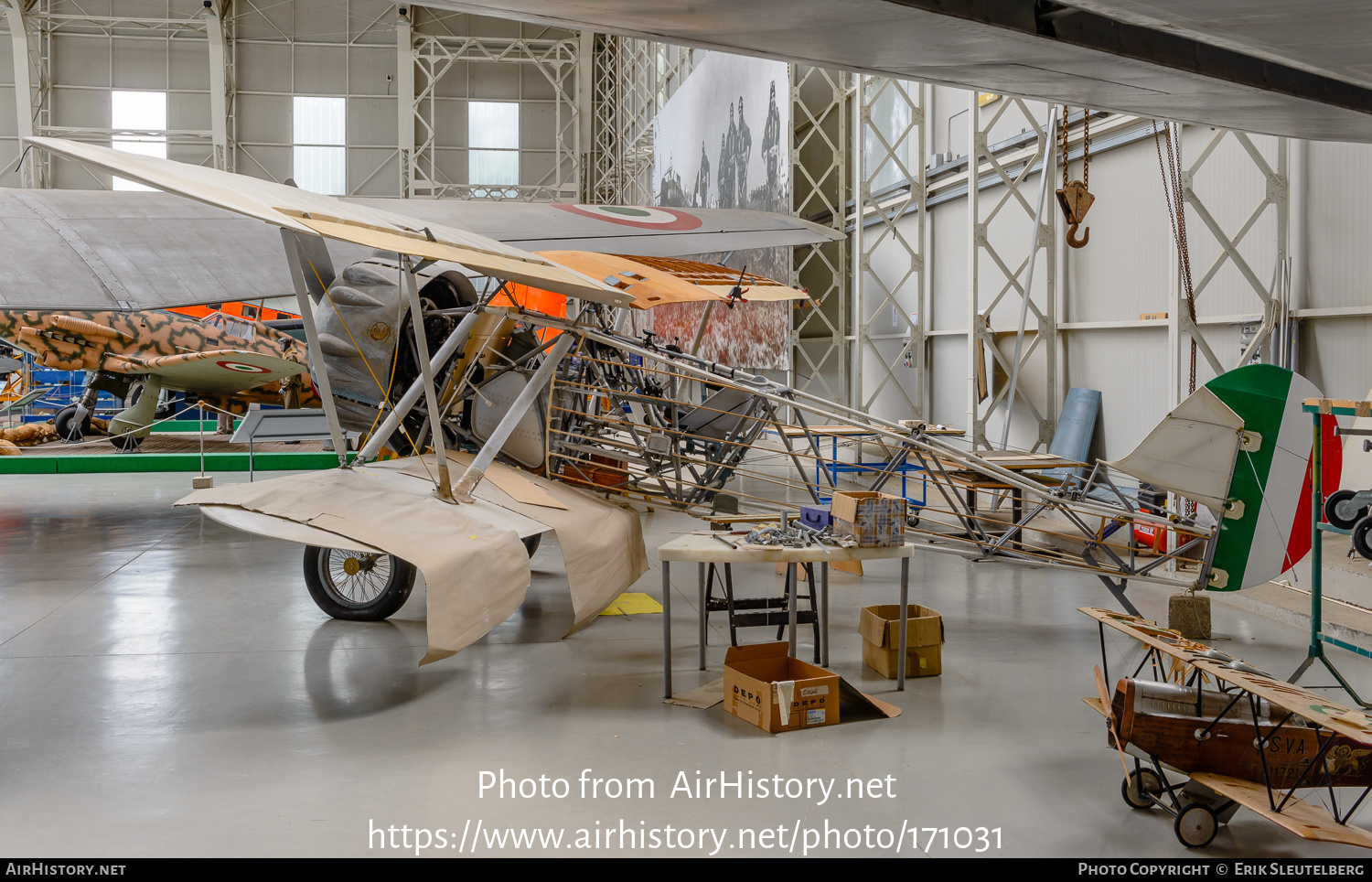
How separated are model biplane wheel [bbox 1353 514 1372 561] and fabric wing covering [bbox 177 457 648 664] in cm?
425

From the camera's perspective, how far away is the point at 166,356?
1515 centimetres

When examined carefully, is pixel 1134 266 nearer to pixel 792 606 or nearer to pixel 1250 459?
pixel 1250 459

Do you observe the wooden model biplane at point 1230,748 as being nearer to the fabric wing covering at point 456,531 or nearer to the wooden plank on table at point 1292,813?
the wooden plank on table at point 1292,813

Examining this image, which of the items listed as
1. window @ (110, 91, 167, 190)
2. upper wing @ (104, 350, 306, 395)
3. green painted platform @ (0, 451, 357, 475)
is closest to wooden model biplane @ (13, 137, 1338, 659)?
upper wing @ (104, 350, 306, 395)

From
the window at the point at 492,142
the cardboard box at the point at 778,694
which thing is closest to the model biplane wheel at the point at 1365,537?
the cardboard box at the point at 778,694

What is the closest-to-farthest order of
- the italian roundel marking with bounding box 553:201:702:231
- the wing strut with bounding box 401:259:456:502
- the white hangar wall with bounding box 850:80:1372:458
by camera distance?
the wing strut with bounding box 401:259:456:502 → the white hangar wall with bounding box 850:80:1372:458 → the italian roundel marking with bounding box 553:201:702:231

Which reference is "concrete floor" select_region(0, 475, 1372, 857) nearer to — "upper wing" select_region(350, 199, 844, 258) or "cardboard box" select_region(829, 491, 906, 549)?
"cardboard box" select_region(829, 491, 906, 549)

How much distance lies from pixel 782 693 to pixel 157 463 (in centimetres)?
1379

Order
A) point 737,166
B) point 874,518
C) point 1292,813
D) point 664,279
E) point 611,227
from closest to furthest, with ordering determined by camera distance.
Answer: point 1292,813 → point 874,518 → point 664,279 → point 611,227 → point 737,166

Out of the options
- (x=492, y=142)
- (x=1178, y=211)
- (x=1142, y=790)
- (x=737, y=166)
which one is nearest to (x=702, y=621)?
(x=1142, y=790)

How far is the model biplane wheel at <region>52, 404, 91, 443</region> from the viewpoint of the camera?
1767cm

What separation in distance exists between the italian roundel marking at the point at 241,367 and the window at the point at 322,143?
18.6m

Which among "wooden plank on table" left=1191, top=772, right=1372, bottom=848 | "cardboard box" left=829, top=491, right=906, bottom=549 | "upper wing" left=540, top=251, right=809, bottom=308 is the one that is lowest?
"wooden plank on table" left=1191, top=772, right=1372, bottom=848
